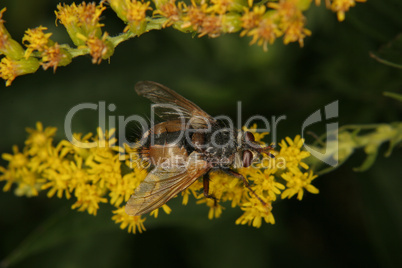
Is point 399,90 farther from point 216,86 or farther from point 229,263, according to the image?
point 229,263

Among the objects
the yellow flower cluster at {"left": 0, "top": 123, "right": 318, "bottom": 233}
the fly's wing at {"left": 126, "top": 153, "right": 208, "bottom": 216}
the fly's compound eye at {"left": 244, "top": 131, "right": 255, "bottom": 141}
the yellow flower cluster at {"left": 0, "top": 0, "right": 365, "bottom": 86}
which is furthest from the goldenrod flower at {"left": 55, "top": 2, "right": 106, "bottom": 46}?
the fly's compound eye at {"left": 244, "top": 131, "right": 255, "bottom": 141}

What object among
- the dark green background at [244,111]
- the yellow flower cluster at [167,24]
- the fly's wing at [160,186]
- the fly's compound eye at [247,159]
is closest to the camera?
the yellow flower cluster at [167,24]

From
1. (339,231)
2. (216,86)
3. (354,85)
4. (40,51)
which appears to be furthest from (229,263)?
(40,51)

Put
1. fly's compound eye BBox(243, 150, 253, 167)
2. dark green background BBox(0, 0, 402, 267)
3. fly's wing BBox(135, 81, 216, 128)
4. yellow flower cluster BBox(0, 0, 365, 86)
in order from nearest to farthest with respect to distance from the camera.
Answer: yellow flower cluster BBox(0, 0, 365, 86), fly's compound eye BBox(243, 150, 253, 167), fly's wing BBox(135, 81, 216, 128), dark green background BBox(0, 0, 402, 267)

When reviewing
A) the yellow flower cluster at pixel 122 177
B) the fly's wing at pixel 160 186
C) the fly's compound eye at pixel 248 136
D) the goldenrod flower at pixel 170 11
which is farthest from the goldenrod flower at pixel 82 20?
the fly's compound eye at pixel 248 136

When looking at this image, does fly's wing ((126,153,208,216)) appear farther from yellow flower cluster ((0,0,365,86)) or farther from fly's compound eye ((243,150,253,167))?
yellow flower cluster ((0,0,365,86))

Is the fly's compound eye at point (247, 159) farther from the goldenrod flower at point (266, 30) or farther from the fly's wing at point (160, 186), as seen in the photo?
the goldenrod flower at point (266, 30)
